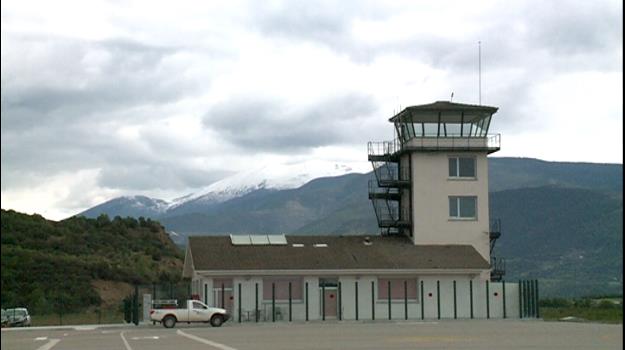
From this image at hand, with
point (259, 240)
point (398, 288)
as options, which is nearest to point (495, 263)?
point (398, 288)

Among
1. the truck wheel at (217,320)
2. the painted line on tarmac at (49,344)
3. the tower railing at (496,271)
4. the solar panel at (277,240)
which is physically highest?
the solar panel at (277,240)

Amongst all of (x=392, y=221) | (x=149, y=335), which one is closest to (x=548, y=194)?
(x=392, y=221)

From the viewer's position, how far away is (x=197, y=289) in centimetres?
5800

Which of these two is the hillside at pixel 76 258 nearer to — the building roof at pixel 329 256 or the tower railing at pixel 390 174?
the building roof at pixel 329 256

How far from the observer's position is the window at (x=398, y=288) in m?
58.3

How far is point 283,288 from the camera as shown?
57.4 meters

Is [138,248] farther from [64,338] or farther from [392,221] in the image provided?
[64,338]

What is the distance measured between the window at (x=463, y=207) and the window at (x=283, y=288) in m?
11.4

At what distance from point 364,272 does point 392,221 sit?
31.9 ft

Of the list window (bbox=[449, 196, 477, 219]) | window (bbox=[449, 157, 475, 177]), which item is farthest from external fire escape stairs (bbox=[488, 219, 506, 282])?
window (bbox=[449, 157, 475, 177])

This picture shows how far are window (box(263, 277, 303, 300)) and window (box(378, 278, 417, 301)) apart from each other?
419 cm

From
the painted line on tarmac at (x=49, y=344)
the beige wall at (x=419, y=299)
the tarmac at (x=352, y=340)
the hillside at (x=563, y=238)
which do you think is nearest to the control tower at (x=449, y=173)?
the beige wall at (x=419, y=299)

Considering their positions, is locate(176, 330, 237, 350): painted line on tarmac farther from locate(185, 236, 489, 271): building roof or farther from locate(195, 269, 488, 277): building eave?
locate(185, 236, 489, 271): building roof

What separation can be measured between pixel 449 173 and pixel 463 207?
2.07 metres
